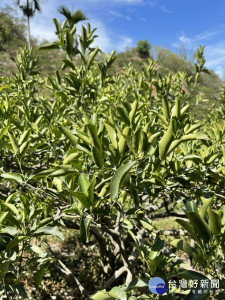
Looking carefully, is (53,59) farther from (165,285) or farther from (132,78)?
(165,285)

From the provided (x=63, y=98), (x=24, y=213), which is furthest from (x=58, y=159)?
(x=24, y=213)

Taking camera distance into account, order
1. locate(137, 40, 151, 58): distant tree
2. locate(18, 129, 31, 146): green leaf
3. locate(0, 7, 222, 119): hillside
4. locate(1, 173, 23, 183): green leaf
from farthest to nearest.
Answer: locate(137, 40, 151, 58): distant tree
locate(0, 7, 222, 119): hillside
locate(18, 129, 31, 146): green leaf
locate(1, 173, 23, 183): green leaf

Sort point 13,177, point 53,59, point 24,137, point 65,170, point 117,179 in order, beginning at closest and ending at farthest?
point 117,179, point 65,170, point 13,177, point 24,137, point 53,59

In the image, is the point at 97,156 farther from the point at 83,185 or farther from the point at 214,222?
the point at 214,222

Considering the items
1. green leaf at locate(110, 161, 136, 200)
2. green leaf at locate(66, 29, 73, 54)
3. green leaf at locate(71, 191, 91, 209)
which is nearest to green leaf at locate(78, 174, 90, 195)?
green leaf at locate(71, 191, 91, 209)

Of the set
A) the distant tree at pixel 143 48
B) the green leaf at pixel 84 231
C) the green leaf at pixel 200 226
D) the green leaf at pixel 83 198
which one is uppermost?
the distant tree at pixel 143 48

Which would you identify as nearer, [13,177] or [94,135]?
[94,135]

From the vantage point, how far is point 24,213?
1.08m

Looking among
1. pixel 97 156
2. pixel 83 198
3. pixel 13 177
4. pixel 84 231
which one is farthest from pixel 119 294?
pixel 13 177

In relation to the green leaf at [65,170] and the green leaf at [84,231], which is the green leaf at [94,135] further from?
the green leaf at [84,231]

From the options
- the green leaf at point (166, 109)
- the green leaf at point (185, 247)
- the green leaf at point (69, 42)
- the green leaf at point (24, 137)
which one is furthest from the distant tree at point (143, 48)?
the green leaf at point (185, 247)

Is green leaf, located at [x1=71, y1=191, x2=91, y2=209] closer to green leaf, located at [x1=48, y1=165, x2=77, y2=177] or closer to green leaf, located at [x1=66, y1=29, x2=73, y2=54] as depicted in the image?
green leaf, located at [x1=48, y1=165, x2=77, y2=177]

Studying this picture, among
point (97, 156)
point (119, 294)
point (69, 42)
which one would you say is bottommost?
point (119, 294)

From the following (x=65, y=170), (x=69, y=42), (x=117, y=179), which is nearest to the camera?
(x=117, y=179)
